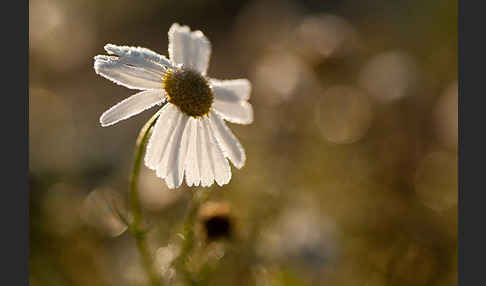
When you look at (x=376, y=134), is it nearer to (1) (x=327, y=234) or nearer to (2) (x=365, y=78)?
(2) (x=365, y=78)

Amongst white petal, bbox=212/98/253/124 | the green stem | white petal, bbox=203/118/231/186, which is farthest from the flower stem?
white petal, bbox=212/98/253/124

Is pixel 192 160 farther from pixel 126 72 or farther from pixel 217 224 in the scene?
pixel 217 224

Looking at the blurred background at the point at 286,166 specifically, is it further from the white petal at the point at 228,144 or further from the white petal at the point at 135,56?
the white petal at the point at 135,56

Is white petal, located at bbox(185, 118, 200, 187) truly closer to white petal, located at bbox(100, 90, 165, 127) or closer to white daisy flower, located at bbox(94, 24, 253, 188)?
white daisy flower, located at bbox(94, 24, 253, 188)

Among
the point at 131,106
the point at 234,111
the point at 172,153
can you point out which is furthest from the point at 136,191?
the point at 234,111

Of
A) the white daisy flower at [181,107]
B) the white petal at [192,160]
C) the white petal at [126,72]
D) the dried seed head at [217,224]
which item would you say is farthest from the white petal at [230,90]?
the dried seed head at [217,224]

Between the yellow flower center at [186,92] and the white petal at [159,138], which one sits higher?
the yellow flower center at [186,92]

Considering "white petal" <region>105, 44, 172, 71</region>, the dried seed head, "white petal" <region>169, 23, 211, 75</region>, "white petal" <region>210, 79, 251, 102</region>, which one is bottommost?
the dried seed head
